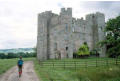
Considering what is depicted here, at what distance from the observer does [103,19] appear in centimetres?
4372

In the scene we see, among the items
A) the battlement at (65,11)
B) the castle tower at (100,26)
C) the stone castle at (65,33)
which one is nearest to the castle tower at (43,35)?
the stone castle at (65,33)

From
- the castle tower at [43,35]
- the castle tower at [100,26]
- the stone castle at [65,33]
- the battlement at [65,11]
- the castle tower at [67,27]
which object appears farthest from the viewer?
the castle tower at [100,26]

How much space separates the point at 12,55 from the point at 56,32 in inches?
1208

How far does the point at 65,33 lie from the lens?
3347 centimetres

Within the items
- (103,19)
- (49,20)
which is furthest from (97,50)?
(49,20)

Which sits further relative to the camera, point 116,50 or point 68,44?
point 68,44

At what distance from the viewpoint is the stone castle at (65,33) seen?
33500 mm

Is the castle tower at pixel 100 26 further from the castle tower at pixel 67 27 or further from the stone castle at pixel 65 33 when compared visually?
the castle tower at pixel 67 27

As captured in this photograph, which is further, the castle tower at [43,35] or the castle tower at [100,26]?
the castle tower at [100,26]

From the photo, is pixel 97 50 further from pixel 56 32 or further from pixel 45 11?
pixel 45 11

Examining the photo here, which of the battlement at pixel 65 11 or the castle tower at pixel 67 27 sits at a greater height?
the battlement at pixel 65 11

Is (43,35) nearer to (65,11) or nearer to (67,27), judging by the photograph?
(67,27)

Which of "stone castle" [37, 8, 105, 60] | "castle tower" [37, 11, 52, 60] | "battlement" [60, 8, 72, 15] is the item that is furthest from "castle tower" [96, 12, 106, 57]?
"castle tower" [37, 11, 52, 60]

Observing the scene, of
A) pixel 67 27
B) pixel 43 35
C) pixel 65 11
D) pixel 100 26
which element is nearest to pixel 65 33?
pixel 67 27
